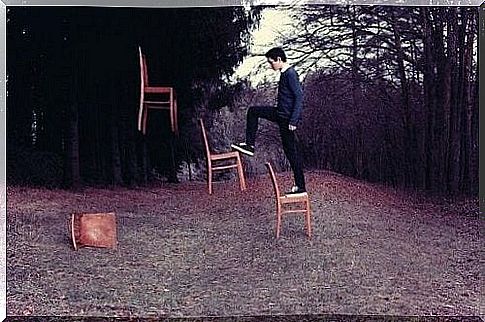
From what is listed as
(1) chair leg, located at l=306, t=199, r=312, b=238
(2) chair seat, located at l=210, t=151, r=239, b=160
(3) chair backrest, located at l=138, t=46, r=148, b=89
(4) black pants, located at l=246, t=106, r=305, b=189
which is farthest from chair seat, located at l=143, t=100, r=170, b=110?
(1) chair leg, located at l=306, t=199, r=312, b=238

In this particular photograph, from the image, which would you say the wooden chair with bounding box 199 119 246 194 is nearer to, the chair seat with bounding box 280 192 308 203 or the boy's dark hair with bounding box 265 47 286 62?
the chair seat with bounding box 280 192 308 203

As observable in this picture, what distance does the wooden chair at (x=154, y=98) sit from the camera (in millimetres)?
7348

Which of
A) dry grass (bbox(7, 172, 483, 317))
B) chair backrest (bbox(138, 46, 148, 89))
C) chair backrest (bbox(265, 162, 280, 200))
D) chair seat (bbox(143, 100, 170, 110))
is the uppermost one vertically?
chair backrest (bbox(138, 46, 148, 89))

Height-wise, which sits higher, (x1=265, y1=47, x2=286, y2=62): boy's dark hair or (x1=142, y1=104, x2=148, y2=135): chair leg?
(x1=265, y1=47, x2=286, y2=62): boy's dark hair

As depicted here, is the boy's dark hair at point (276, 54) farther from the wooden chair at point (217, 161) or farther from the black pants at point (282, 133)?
the wooden chair at point (217, 161)

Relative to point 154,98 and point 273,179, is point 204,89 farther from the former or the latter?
point 273,179

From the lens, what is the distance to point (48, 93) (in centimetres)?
738

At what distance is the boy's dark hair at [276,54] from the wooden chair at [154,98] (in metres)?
0.72

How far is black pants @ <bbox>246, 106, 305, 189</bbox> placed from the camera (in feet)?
24.1

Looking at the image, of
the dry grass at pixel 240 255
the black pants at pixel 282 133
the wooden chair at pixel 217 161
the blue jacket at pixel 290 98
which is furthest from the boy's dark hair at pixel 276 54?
the dry grass at pixel 240 255

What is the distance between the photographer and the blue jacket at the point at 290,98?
7348mm

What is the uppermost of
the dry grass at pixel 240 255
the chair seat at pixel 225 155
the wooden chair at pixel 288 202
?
the chair seat at pixel 225 155

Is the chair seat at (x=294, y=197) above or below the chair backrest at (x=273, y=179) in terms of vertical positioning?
below

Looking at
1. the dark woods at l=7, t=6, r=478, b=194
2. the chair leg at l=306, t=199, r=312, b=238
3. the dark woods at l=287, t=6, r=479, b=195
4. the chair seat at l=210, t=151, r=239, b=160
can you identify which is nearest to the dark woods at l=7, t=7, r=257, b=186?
the dark woods at l=7, t=6, r=478, b=194
